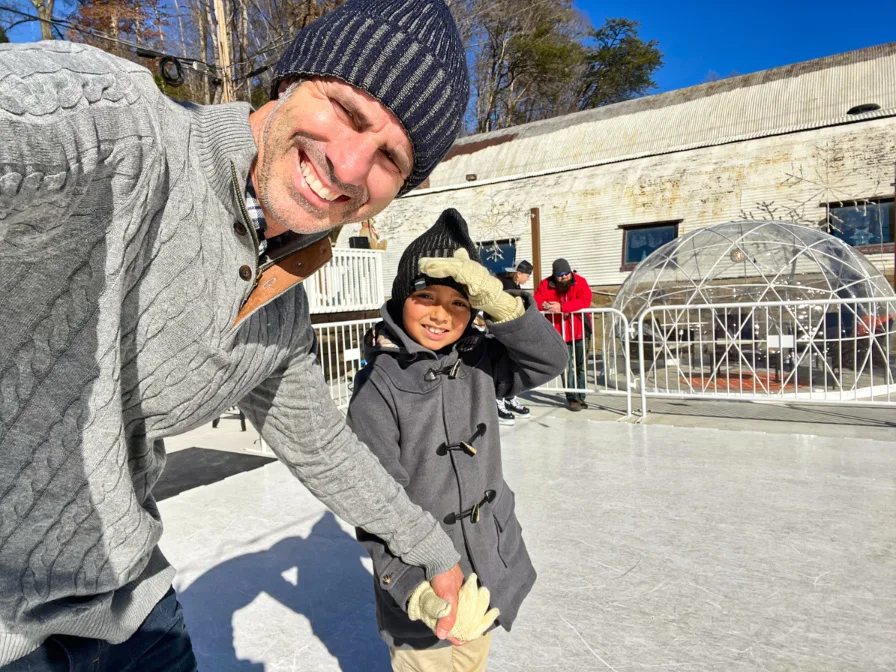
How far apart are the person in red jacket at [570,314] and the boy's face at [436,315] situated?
17.5 ft

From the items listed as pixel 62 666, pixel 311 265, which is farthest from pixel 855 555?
pixel 62 666

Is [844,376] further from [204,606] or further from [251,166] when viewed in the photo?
[251,166]

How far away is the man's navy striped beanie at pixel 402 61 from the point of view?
3.66ft

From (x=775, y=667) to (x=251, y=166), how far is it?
251cm

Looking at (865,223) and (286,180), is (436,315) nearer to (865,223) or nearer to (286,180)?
(286,180)

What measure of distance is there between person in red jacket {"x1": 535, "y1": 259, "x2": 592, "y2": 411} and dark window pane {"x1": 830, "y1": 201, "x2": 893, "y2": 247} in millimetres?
8675

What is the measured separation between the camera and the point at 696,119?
17.0 m

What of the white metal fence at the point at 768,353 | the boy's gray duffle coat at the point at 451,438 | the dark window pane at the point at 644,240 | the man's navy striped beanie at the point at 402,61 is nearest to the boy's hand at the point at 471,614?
the boy's gray duffle coat at the point at 451,438

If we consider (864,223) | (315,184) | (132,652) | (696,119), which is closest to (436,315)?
(315,184)

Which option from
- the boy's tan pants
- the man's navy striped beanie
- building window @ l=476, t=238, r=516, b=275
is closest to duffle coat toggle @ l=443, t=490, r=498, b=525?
the boy's tan pants

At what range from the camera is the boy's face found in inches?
78.6

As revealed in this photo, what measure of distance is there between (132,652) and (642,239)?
52.3 feet

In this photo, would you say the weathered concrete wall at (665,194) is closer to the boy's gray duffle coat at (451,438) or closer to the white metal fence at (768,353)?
the white metal fence at (768,353)

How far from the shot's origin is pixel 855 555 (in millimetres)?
3021
